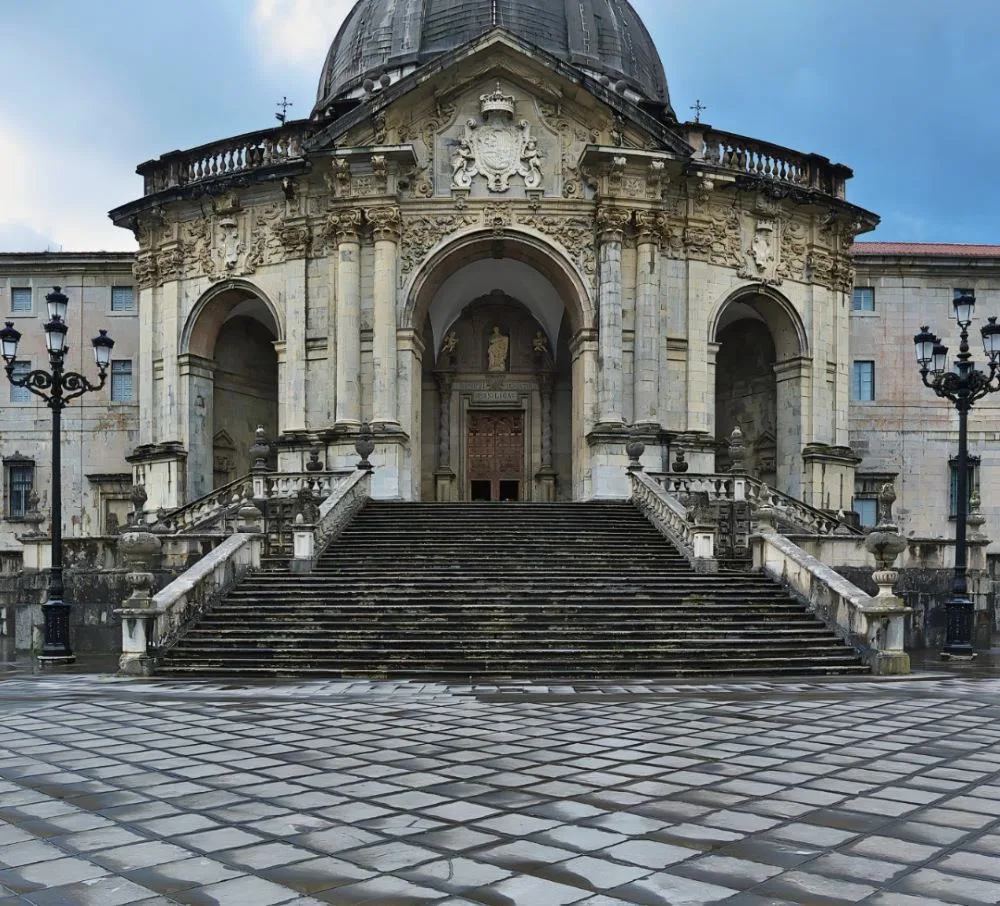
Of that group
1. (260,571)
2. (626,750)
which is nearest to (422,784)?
(626,750)

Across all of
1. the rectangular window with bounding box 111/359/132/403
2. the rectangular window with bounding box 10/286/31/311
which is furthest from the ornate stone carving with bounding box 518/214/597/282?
the rectangular window with bounding box 10/286/31/311

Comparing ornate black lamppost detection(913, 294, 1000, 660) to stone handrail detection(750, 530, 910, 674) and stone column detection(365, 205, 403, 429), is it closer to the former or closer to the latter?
stone handrail detection(750, 530, 910, 674)

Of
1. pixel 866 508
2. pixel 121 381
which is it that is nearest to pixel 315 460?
pixel 121 381

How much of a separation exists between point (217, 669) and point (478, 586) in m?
4.85

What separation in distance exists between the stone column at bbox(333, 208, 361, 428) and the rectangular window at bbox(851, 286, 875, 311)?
17.0 meters

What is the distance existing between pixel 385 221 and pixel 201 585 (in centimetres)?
1336

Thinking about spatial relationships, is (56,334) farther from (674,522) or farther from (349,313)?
(674,522)

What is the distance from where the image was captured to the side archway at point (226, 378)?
95.0ft

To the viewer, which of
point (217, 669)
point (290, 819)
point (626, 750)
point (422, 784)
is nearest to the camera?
point (290, 819)

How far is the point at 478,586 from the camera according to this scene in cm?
1709

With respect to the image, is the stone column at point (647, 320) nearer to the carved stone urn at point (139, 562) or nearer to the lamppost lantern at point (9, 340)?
the carved stone urn at point (139, 562)

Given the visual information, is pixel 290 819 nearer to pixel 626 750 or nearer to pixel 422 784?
pixel 422 784

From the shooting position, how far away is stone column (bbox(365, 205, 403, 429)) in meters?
26.0

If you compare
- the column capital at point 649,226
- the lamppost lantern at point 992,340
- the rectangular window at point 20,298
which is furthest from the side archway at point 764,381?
the rectangular window at point 20,298
